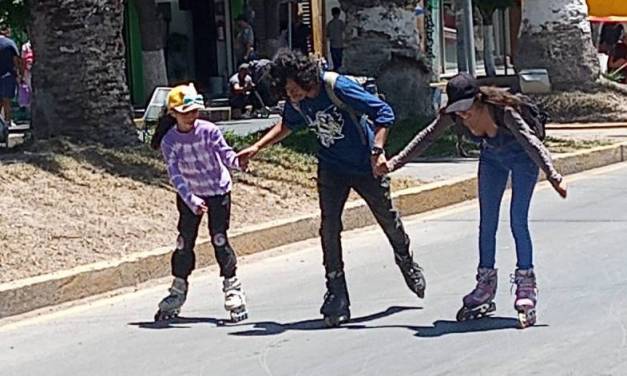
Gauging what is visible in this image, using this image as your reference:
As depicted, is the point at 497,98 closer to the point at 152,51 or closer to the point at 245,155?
the point at 245,155

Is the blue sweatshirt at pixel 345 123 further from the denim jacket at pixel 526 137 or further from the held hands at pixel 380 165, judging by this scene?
the denim jacket at pixel 526 137

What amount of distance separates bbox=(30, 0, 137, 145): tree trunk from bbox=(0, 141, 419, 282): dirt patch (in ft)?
1.07

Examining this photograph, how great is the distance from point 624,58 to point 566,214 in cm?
1529

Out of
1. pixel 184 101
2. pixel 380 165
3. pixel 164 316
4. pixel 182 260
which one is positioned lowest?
pixel 164 316

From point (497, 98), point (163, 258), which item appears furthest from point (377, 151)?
point (163, 258)

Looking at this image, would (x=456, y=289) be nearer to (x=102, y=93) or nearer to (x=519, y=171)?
(x=519, y=171)

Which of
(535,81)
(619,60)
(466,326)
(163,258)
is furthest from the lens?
(619,60)

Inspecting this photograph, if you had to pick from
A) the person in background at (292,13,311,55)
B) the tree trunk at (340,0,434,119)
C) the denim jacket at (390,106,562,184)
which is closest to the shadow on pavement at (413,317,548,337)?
the denim jacket at (390,106,562,184)

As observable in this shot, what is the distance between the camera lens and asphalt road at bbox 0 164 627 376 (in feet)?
24.2


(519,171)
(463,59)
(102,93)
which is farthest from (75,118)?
(463,59)

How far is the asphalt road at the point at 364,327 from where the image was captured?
7.37 m

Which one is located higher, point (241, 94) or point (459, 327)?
point (459, 327)

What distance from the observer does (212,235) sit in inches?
338

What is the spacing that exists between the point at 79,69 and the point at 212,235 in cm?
506
